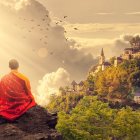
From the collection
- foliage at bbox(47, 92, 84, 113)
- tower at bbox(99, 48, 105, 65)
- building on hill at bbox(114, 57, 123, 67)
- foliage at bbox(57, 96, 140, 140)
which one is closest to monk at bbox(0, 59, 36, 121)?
foliage at bbox(57, 96, 140, 140)

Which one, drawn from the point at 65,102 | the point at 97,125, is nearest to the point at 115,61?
the point at 65,102

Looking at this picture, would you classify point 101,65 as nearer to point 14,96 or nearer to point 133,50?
point 133,50

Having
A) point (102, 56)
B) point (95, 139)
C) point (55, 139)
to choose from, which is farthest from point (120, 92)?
point (55, 139)

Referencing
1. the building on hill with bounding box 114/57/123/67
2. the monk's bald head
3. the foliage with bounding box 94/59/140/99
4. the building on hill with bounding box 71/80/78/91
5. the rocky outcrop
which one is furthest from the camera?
the building on hill with bounding box 71/80/78/91

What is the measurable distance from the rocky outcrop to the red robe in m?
Result: 0.52

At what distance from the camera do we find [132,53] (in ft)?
502

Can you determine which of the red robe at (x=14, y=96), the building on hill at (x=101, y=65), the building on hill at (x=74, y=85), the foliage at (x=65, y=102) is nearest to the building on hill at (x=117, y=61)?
the building on hill at (x=101, y=65)

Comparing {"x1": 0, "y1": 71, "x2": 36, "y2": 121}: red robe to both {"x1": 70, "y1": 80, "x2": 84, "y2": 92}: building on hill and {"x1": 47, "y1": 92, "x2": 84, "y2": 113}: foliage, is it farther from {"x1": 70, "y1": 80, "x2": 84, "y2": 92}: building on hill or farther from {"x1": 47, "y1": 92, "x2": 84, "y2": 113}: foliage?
{"x1": 70, "y1": 80, "x2": 84, "y2": 92}: building on hill

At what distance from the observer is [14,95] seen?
25.3 meters

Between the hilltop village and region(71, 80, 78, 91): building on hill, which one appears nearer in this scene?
the hilltop village

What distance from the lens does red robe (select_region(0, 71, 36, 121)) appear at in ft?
82.1

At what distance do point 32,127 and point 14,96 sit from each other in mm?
2057

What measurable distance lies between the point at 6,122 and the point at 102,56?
145 m

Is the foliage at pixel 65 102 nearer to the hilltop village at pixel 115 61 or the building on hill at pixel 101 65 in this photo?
the hilltop village at pixel 115 61
